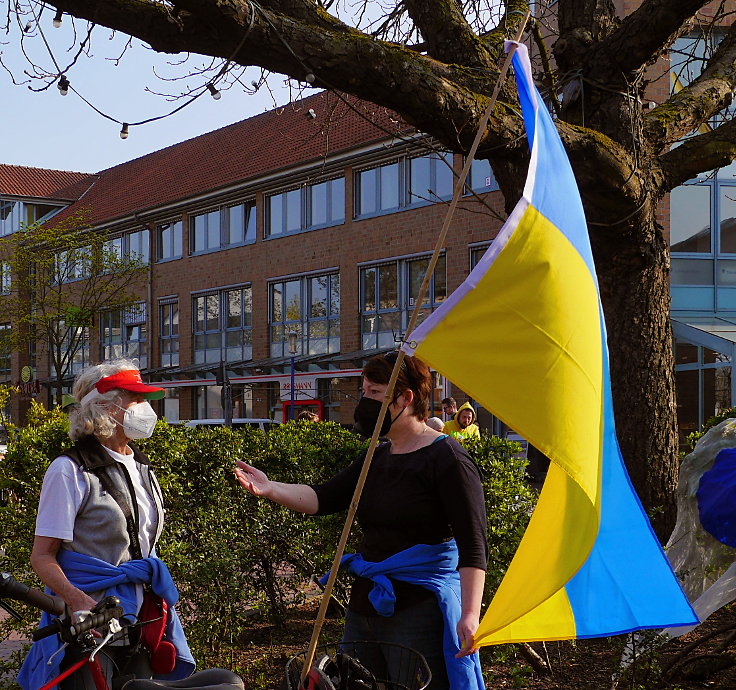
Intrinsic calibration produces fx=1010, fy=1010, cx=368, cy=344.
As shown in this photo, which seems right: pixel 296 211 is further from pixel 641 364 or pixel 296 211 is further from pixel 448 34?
pixel 448 34

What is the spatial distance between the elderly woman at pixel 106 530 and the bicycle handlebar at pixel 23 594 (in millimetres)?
880

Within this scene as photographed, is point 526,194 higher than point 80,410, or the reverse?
point 526,194

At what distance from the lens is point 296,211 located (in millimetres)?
33625

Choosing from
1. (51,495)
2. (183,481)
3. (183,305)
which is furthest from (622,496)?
(183,305)

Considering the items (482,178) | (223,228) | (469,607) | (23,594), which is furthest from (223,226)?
(23,594)

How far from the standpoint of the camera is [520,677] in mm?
5430

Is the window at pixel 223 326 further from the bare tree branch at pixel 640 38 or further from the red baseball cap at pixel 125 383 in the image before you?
the red baseball cap at pixel 125 383

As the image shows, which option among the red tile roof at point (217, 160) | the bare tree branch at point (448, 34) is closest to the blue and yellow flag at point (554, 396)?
the bare tree branch at point (448, 34)

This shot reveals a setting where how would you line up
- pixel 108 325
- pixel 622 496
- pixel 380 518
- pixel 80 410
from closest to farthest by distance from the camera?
pixel 622 496, pixel 380 518, pixel 80 410, pixel 108 325

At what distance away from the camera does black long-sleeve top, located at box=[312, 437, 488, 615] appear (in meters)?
3.34

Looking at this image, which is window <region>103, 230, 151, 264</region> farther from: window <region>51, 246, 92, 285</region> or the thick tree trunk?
the thick tree trunk

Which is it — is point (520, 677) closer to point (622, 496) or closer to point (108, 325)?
point (622, 496)

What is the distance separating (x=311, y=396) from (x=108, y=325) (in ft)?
47.7

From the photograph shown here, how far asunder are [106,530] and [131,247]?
39.1 m
